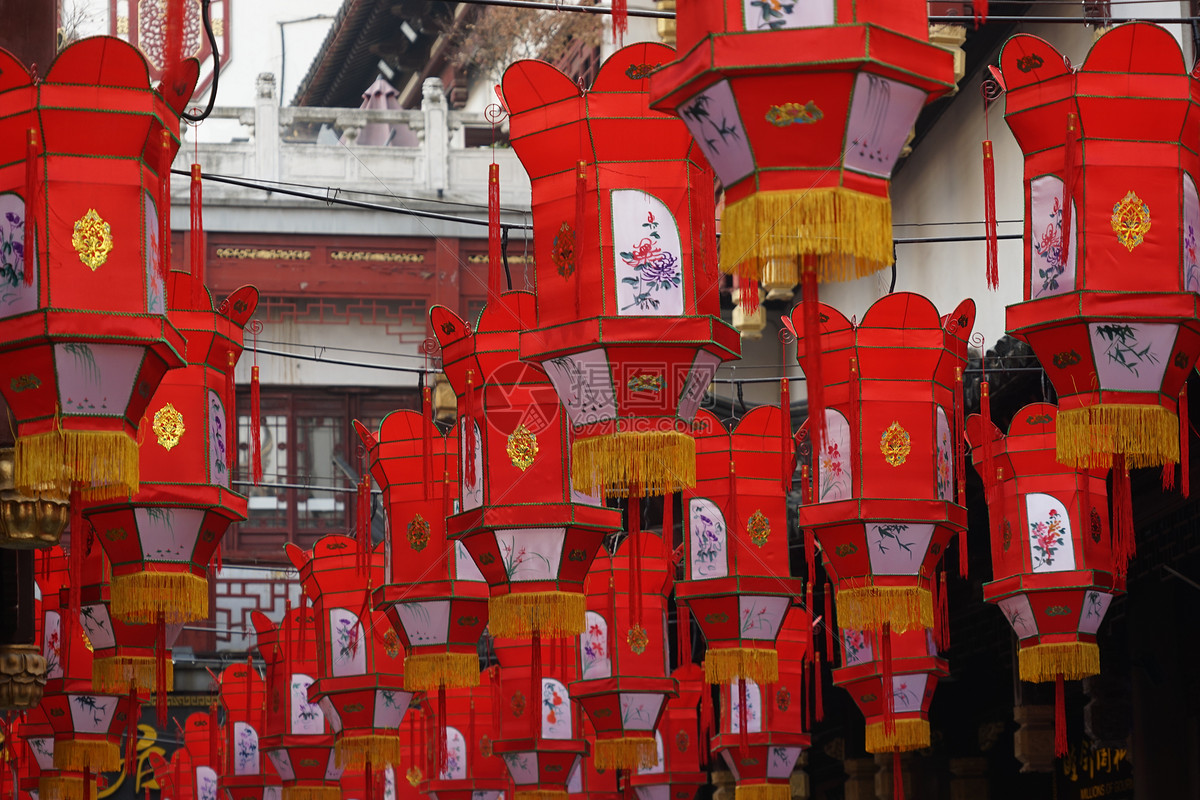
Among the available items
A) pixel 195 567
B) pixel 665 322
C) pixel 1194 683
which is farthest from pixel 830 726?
pixel 665 322

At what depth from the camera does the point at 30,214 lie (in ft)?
26.4

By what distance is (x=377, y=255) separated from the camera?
25938 millimetres

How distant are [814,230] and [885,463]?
13.4ft

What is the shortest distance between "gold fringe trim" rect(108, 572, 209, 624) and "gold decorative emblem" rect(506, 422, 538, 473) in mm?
1915

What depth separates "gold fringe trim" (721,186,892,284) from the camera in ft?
22.3

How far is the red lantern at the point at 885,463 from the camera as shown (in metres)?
10.6

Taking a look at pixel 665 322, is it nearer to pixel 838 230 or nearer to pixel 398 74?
pixel 838 230

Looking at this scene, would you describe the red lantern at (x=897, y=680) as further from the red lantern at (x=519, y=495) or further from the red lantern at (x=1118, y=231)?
the red lantern at (x=1118, y=231)

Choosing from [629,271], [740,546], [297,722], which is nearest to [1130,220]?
[629,271]

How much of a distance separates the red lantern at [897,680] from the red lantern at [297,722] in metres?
5.16

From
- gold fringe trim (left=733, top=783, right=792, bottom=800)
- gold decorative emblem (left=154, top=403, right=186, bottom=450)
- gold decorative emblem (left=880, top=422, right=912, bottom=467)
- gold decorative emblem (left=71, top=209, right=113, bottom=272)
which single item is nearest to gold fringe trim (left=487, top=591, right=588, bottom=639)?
gold decorative emblem (left=880, top=422, right=912, bottom=467)

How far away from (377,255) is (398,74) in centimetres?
592

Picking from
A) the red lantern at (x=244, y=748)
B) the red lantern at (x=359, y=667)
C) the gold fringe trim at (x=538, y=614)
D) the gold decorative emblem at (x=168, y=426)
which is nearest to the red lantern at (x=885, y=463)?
the gold fringe trim at (x=538, y=614)

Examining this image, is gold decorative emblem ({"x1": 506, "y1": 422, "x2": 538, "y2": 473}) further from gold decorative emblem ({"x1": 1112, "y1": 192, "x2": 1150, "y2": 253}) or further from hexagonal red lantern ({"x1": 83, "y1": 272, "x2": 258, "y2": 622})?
gold decorative emblem ({"x1": 1112, "y1": 192, "x2": 1150, "y2": 253})
